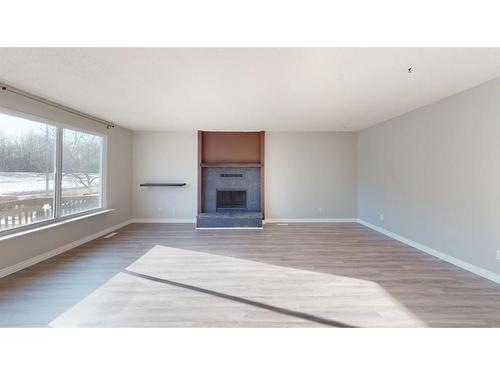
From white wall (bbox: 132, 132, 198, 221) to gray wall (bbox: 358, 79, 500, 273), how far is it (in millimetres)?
4910

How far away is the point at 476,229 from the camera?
329 centimetres

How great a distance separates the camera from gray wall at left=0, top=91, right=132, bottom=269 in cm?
326

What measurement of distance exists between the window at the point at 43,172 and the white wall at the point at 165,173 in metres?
1.49

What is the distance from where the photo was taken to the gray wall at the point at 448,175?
3.11 m

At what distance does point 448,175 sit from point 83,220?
21.2ft

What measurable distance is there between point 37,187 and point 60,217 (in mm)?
677

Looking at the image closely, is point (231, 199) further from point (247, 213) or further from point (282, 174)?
point (282, 174)

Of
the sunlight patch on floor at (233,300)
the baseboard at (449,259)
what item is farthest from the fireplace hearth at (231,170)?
the sunlight patch on floor at (233,300)

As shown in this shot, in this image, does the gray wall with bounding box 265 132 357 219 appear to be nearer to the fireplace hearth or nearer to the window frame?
the fireplace hearth

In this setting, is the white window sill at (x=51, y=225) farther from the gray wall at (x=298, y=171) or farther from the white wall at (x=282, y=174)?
the gray wall at (x=298, y=171)

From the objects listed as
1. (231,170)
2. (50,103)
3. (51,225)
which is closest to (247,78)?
(50,103)

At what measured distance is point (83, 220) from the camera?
15.3 ft
